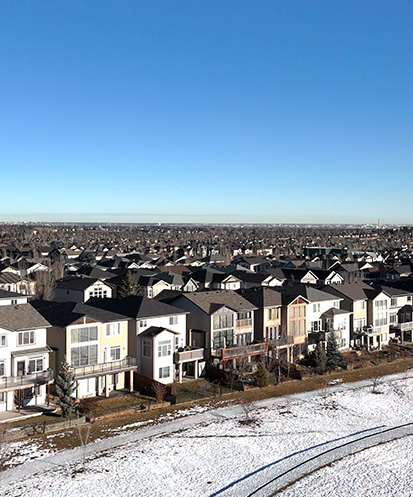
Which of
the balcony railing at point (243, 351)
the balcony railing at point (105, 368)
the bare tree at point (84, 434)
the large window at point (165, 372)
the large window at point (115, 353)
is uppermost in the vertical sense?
the large window at point (115, 353)

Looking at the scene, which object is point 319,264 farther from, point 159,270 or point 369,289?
point 369,289

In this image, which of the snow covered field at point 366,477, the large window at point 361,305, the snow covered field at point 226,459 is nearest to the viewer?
the snow covered field at point 226,459

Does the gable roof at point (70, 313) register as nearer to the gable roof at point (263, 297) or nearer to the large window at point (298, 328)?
the gable roof at point (263, 297)

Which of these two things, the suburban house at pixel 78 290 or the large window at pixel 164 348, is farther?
the suburban house at pixel 78 290

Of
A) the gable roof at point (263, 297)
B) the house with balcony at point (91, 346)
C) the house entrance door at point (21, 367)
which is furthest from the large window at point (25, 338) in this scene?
the gable roof at point (263, 297)

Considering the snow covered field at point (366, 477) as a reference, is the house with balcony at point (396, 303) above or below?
above

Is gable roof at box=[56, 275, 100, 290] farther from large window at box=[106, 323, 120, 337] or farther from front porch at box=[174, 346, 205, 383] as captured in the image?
large window at box=[106, 323, 120, 337]

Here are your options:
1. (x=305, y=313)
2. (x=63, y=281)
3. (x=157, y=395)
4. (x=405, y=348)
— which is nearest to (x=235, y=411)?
(x=157, y=395)

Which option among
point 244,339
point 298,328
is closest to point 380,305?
point 298,328
